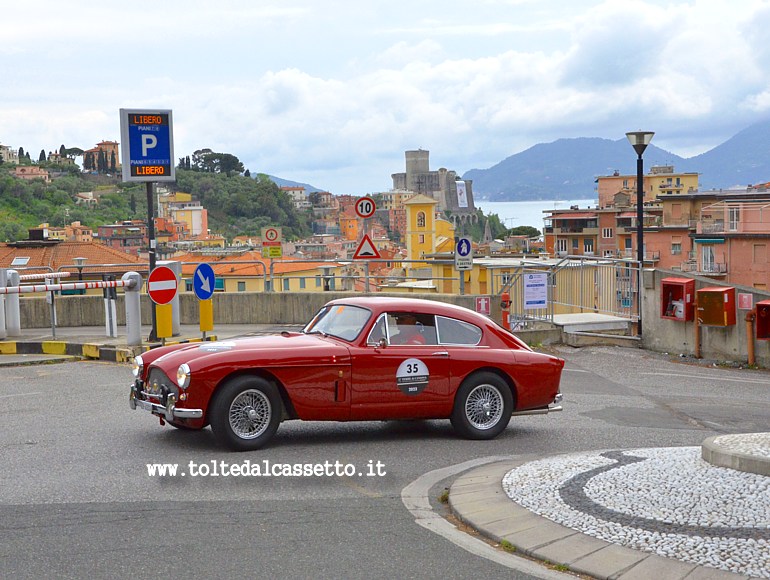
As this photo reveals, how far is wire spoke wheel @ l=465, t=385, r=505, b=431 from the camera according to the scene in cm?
1031

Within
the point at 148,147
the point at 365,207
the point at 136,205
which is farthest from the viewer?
the point at 136,205

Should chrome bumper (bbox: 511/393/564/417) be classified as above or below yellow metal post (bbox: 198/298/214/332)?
below

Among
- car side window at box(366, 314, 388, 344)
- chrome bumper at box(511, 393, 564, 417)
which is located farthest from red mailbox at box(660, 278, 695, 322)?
car side window at box(366, 314, 388, 344)

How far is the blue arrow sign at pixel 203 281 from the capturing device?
55.1ft

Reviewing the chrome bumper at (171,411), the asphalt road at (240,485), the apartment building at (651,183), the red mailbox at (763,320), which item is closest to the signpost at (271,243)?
the asphalt road at (240,485)

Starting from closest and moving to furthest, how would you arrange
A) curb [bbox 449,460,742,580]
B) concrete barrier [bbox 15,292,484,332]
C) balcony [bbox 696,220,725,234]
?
1. curb [bbox 449,460,742,580]
2. concrete barrier [bbox 15,292,484,332]
3. balcony [bbox 696,220,725,234]

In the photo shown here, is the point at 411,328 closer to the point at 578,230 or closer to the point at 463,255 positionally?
the point at 463,255

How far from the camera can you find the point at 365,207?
863 inches

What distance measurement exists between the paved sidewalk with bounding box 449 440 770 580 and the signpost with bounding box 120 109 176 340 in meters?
11.3

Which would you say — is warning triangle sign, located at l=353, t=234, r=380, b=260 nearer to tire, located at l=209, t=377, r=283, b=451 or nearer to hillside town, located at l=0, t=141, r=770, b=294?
hillside town, located at l=0, t=141, r=770, b=294

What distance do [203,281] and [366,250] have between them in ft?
17.7

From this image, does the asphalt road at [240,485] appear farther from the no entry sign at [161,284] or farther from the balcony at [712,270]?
the balcony at [712,270]

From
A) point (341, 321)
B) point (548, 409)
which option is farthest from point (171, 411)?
point (548, 409)

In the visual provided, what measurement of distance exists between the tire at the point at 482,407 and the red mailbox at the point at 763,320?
9.14 meters
